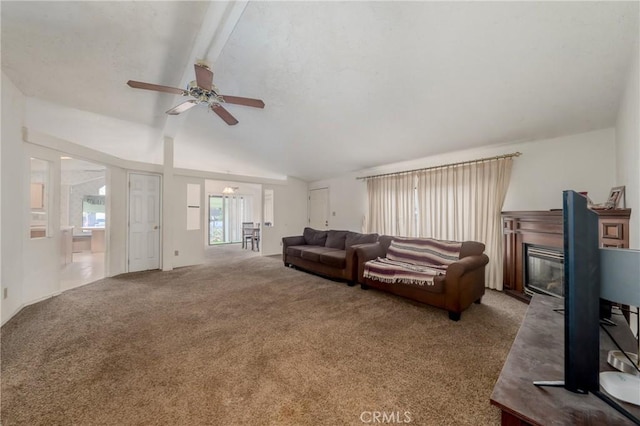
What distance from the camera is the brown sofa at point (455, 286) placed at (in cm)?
266

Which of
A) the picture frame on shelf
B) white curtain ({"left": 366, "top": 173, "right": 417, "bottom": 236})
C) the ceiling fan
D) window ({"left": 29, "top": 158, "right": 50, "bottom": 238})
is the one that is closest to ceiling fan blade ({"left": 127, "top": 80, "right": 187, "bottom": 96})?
the ceiling fan

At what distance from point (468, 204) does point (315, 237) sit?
3091 mm

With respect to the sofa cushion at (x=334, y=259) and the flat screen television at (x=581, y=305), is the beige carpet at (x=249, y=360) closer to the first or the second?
the flat screen television at (x=581, y=305)

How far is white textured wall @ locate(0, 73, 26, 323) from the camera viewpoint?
2523mm

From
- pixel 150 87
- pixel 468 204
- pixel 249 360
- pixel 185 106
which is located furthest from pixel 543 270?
pixel 150 87

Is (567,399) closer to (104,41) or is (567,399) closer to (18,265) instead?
(104,41)

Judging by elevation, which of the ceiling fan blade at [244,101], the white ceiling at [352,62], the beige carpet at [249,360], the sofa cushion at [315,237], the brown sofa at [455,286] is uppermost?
the white ceiling at [352,62]

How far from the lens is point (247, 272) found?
4789 millimetres

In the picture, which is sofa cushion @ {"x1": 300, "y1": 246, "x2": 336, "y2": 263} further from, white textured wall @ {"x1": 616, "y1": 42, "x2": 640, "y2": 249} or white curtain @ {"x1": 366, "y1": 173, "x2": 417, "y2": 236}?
white textured wall @ {"x1": 616, "y1": 42, "x2": 640, "y2": 249}

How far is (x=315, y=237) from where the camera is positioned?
18.2ft

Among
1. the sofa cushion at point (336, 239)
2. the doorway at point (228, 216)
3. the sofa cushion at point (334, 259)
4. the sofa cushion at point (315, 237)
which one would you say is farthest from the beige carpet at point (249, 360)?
the doorway at point (228, 216)

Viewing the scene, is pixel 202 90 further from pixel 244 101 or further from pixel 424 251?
pixel 424 251

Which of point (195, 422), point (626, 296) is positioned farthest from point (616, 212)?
point (195, 422)

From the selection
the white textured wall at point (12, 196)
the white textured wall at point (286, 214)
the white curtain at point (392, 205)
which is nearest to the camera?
the white textured wall at point (12, 196)
